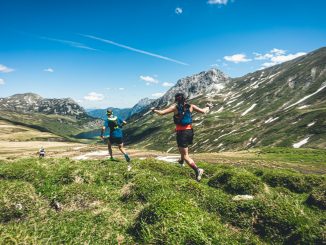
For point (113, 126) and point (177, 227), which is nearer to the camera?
point (177, 227)

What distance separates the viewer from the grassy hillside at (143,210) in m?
8.41

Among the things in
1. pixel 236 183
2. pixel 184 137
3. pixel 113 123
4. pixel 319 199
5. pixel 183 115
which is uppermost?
pixel 183 115

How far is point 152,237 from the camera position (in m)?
8.23

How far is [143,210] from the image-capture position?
9.61 m

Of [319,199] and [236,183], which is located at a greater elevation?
[236,183]

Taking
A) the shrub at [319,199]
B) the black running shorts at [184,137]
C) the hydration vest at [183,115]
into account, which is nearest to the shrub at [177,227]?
the shrub at [319,199]

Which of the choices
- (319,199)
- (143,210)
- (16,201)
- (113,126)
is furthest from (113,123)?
(319,199)

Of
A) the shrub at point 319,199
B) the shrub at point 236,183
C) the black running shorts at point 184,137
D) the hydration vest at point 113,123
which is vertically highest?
the hydration vest at point 113,123

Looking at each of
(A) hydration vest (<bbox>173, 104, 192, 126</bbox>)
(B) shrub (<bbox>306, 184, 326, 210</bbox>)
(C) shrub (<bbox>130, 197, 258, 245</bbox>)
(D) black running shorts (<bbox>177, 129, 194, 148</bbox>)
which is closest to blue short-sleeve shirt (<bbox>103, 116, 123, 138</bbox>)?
(D) black running shorts (<bbox>177, 129, 194, 148</bbox>)

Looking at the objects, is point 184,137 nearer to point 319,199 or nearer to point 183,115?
point 183,115

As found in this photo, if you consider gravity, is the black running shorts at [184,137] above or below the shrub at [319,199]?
above

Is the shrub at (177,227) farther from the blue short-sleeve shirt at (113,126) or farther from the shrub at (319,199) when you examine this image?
the blue short-sleeve shirt at (113,126)

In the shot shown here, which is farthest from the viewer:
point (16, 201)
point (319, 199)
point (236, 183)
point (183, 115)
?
point (183, 115)

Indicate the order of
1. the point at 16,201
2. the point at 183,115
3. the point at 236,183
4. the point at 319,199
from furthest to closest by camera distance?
the point at 183,115, the point at 236,183, the point at 319,199, the point at 16,201
